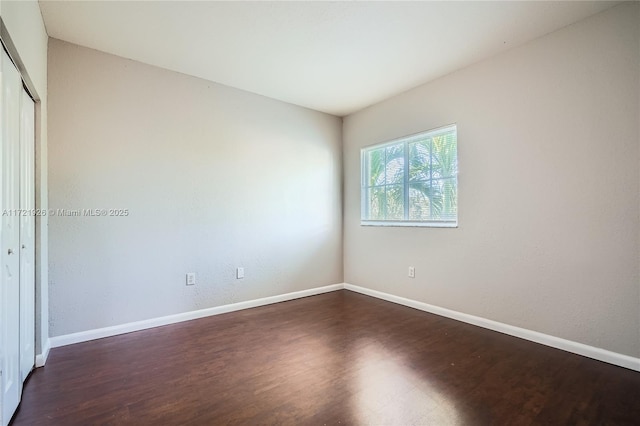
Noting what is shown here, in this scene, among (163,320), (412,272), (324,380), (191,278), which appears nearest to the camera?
(324,380)

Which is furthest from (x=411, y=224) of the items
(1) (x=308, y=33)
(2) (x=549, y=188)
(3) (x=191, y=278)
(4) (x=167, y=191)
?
(4) (x=167, y=191)

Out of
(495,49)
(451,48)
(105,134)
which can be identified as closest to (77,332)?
(105,134)

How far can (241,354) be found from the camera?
92.5 inches

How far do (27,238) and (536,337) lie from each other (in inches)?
155

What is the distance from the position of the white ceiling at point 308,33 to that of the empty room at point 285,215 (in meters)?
0.02

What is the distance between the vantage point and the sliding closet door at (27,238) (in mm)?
1855

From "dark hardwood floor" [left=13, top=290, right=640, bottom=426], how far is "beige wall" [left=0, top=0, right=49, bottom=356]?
41 centimetres

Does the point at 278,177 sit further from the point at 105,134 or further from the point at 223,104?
the point at 105,134

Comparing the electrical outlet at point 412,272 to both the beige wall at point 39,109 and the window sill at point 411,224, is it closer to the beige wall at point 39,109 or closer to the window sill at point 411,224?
the window sill at point 411,224

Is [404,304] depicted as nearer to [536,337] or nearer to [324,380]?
[536,337]

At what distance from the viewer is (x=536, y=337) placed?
2547 millimetres

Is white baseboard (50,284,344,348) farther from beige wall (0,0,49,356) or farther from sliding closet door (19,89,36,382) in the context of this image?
sliding closet door (19,89,36,382)

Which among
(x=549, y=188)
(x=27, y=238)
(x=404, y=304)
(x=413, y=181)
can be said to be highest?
(x=413, y=181)

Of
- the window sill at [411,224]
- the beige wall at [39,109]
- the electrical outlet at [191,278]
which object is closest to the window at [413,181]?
the window sill at [411,224]
